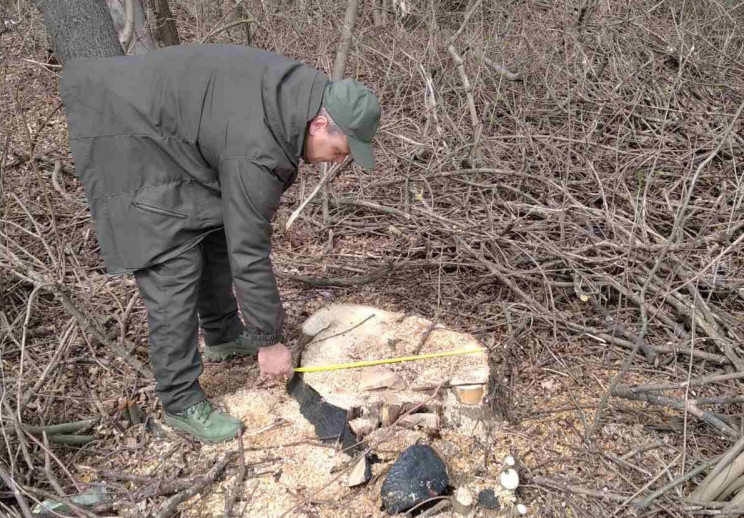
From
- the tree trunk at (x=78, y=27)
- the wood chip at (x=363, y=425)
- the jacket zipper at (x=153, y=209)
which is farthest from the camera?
the tree trunk at (x=78, y=27)

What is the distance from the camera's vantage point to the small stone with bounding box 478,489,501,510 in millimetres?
2090

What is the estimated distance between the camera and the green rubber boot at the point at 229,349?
2799mm

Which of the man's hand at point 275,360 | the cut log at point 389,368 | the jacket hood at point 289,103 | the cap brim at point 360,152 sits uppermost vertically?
the jacket hood at point 289,103

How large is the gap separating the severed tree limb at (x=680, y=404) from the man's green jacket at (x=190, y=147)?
1.64 m

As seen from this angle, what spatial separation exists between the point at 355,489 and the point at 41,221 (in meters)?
3.05

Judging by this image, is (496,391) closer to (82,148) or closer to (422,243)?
(422,243)

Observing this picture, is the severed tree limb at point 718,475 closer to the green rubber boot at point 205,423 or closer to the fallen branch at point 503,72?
the green rubber boot at point 205,423

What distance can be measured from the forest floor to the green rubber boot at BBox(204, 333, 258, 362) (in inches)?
2.1

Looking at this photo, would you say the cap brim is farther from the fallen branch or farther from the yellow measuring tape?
the fallen branch

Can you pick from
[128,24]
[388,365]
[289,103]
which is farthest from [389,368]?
[128,24]

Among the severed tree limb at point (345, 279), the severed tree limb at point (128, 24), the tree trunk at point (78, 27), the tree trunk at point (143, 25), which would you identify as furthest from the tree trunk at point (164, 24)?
the severed tree limb at point (345, 279)

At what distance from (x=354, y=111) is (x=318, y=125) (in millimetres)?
150

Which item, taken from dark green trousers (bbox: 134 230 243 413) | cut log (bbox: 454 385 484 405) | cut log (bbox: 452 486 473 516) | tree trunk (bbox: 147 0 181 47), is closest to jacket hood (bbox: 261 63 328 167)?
dark green trousers (bbox: 134 230 243 413)

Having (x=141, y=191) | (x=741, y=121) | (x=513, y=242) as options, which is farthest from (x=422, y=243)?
(x=741, y=121)
